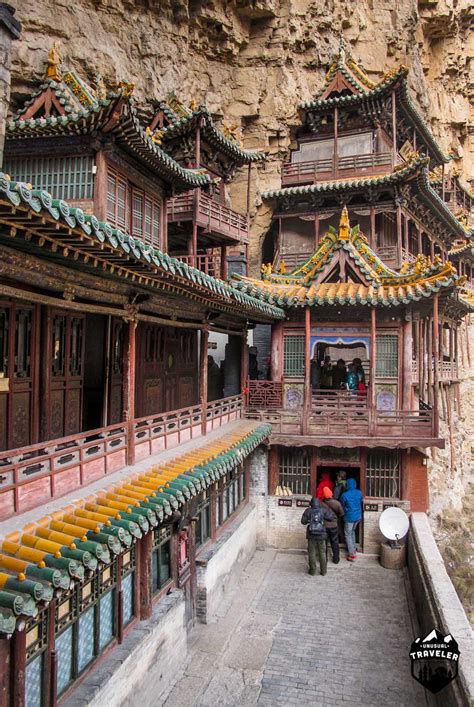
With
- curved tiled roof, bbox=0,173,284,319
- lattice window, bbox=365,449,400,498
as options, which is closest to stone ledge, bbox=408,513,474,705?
lattice window, bbox=365,449,400,498

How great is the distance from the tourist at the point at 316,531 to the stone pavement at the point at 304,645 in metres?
0.40

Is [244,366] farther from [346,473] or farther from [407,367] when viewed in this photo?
[407,367]

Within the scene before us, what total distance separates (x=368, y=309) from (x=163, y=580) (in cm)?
992

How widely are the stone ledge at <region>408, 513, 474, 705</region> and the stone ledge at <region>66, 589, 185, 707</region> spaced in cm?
455

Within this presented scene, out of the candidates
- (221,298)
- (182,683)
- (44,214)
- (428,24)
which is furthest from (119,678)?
(428,24)

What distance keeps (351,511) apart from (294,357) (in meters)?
4.88

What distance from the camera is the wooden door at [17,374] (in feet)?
25.6

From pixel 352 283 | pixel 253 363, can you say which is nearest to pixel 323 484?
pixel 352 283

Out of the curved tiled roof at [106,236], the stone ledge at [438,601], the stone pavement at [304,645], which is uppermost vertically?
the curved tiled roof at [106,236]

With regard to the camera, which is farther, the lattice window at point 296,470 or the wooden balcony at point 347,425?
the lattice window at point 296,470

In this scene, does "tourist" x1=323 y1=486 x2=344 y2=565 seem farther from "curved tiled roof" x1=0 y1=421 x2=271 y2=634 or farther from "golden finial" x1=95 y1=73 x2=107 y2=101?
"golden finial" x1=95 y1=73 x2=107 y2=101

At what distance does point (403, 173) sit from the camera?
19.1m

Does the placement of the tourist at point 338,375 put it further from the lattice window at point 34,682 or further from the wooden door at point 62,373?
the lattice window at point 34,682

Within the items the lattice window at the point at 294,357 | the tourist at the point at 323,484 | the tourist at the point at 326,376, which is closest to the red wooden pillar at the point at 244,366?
the lattice window at the point at 294,357
